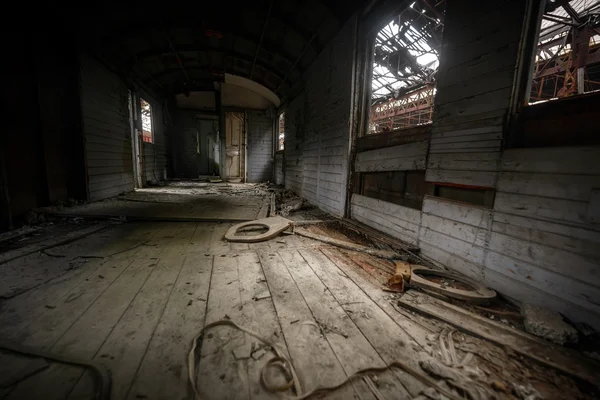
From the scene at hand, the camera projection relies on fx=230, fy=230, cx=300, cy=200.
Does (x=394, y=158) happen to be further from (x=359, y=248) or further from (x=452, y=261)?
(x=452, y=261)

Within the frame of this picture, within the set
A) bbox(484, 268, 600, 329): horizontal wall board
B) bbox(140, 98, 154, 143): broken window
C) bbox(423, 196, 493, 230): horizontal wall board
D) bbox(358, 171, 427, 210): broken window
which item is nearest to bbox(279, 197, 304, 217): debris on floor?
bbox(358, 171, 427, 210): broken window

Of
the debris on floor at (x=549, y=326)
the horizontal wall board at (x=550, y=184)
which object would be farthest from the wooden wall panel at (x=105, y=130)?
the debris on floor at (x=549, y=326)

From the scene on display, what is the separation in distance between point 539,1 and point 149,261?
4180mm

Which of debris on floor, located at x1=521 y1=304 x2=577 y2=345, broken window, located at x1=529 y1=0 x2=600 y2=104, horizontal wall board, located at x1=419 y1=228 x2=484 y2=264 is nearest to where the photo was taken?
debris on floor, located at x1=521 y1=304 x2=577 y2=345

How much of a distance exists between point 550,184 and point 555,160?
0.18 m

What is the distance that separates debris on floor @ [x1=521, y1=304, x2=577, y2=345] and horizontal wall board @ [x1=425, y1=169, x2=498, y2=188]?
103 centimetres

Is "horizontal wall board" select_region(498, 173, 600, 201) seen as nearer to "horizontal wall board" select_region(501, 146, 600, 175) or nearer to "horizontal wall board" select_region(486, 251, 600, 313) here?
"horizontal wall board" select_region(501, 146, 600, 175)

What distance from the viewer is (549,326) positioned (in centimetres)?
149

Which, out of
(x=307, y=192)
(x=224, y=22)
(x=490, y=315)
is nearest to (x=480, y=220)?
(x=490, y=315)

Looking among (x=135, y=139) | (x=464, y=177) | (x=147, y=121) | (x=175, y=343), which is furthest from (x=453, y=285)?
(x=147, y=121)

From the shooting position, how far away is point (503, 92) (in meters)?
2.04

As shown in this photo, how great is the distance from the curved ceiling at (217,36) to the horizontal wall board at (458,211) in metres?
3.59

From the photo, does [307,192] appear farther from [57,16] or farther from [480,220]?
[57,16]

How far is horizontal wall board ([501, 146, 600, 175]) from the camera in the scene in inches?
60.5
